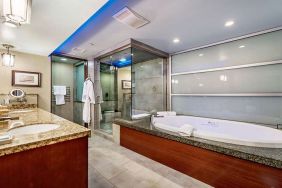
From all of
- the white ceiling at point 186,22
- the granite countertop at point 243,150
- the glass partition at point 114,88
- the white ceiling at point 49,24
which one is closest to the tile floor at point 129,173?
the granite countertop at point 243,150

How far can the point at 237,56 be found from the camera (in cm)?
254

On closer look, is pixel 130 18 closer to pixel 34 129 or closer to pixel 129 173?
pixel 34 129

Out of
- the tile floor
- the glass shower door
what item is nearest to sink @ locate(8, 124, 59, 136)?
the tile floor

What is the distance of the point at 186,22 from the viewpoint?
2.02 meters

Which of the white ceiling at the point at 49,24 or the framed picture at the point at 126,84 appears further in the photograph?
the framed picture at the point at 126,84

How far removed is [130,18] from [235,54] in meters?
2.14

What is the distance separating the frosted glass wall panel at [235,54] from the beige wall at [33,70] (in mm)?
3346

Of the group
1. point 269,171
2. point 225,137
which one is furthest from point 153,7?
point 269,171

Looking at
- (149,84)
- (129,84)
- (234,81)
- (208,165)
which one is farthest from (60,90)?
(234,81)

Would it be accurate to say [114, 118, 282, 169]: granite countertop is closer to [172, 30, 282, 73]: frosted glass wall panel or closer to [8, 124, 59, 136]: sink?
[8, 124, 59, 136]: sink

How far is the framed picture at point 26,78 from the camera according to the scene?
2.80m

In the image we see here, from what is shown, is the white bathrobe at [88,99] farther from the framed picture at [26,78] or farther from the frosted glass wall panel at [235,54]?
the frosted glass wall panel at [235,54]

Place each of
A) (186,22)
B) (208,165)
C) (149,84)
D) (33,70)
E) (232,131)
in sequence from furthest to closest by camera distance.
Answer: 1. (149,84)
2. (33,70)
3. (232,131)
4. (186,22)
5. (208,165)

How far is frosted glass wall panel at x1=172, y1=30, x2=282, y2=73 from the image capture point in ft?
7.16
